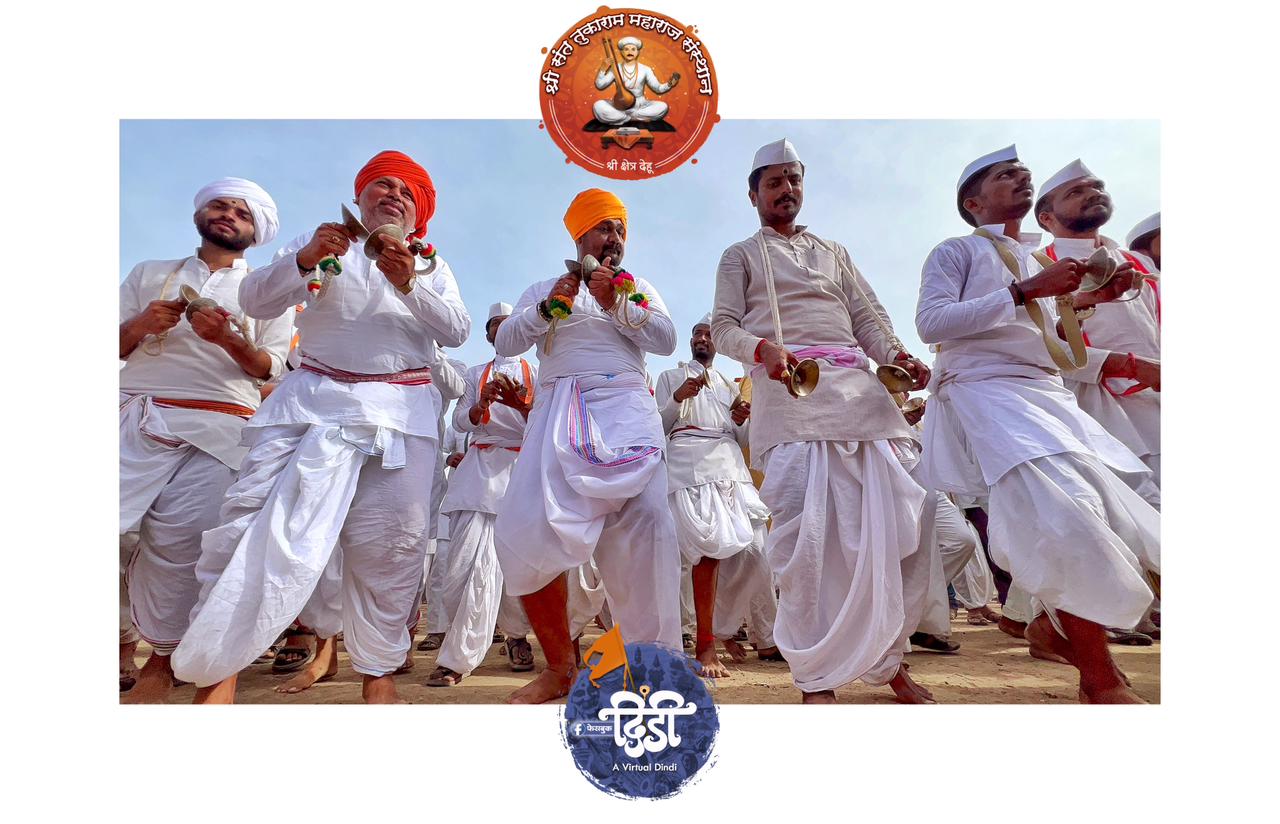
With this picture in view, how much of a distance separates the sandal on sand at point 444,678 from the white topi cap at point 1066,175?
3950mm

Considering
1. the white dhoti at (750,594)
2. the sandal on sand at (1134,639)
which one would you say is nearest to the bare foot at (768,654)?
the white dhoti at (750,594)

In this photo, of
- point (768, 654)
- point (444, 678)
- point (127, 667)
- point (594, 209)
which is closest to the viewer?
point (594, 209)

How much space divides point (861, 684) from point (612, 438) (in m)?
1.62

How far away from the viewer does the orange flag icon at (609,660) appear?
2377mm

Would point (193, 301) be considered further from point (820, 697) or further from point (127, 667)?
point (820, 697)

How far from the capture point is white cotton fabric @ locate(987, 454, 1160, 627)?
2.84 meters

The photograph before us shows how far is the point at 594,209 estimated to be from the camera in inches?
153

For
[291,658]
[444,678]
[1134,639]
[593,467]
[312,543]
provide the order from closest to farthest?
[312,543] → [593,467] → [444,678] → [1134,639] → [291,658]

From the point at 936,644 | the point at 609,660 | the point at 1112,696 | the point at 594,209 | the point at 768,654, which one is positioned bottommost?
the point at 768,654

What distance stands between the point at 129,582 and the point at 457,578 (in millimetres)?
1792

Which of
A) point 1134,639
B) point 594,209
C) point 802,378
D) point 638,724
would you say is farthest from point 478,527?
point 1134,639

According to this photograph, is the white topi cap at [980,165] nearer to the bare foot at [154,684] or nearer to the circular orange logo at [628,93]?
the circular orange logo at [628,93]

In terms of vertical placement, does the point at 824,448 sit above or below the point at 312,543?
above

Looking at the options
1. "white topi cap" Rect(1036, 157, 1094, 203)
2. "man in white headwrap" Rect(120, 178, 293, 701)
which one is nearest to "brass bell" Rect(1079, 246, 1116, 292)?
"white topi cap" Rect(1036, 157, 1094, 203)
